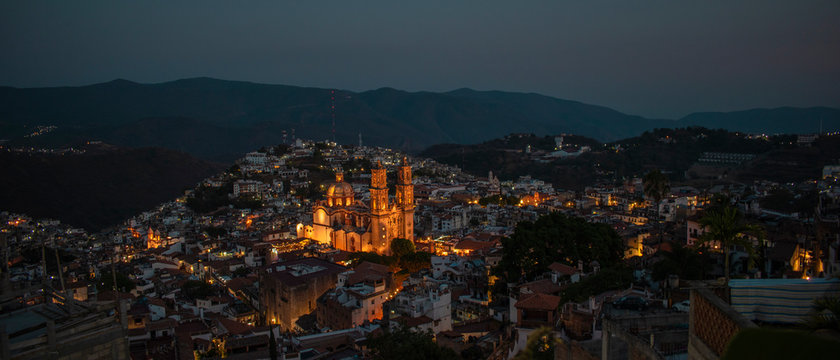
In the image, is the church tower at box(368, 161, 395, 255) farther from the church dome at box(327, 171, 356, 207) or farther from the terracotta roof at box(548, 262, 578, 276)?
the terracotta roof at box(548, 262, 578, 276)

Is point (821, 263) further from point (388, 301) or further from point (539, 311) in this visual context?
point (388, 301)

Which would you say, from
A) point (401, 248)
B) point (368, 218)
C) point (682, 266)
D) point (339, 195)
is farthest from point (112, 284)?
point (682, 266)

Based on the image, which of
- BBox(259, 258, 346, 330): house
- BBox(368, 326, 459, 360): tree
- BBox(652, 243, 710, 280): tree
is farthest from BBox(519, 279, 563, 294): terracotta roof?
BBox(259, 258, 346, 330): house

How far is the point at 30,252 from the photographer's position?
33.3 m

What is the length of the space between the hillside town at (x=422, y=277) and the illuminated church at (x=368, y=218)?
137 mm

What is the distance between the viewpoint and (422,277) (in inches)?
980

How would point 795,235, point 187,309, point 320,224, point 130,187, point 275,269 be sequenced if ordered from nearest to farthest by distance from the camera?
point 795,235
point 187,309
point 275,269
point 320,224
point 130,187

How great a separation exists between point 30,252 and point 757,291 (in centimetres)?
4018

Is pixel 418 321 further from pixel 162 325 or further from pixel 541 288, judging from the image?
pixel 162 325

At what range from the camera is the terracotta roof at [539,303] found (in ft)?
44.7

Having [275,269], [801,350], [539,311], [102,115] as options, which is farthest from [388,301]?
[102,115]

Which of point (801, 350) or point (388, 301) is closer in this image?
point (801, 350)

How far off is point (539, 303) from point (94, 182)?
254 ft

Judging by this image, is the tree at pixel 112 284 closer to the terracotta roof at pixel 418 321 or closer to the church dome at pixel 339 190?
the terracotta roof at pixel 418 321
